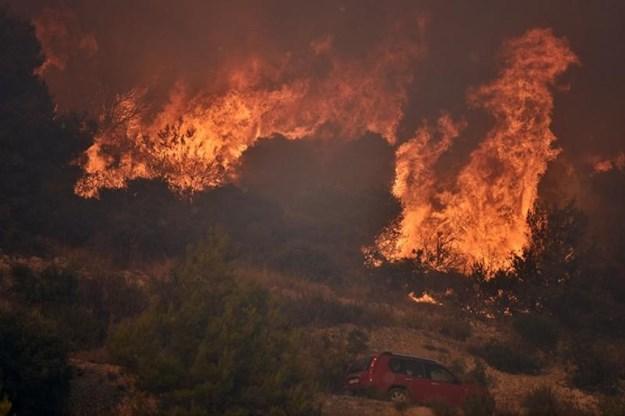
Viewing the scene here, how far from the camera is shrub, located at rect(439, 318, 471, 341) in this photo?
26.8 meters

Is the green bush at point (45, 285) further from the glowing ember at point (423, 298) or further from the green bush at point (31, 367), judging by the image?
the glowing ember at point (423, 298)

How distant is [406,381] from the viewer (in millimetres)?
17531

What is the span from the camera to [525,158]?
3706 cm

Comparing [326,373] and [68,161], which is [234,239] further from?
[326,373]

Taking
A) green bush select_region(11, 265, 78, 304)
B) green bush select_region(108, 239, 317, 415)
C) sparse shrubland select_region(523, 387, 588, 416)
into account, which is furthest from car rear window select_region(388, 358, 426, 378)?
green bush select_region(11, 265, 78, 304)

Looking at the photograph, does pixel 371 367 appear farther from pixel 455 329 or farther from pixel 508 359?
pixel 455 329

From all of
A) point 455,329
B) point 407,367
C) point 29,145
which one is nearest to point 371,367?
point 407,367

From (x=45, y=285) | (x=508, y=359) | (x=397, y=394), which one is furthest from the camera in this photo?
(x=508, y=359)

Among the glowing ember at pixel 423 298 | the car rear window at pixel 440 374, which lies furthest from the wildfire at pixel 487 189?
the car rear window at pixel 440 374

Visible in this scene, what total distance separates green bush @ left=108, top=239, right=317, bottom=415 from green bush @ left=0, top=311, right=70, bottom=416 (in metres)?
1.36

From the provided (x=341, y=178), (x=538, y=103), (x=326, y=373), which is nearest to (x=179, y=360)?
(x=326, y=373)

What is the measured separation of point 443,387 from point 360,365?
245 cm

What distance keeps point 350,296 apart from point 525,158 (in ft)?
45.8

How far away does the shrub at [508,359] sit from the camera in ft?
76.2
